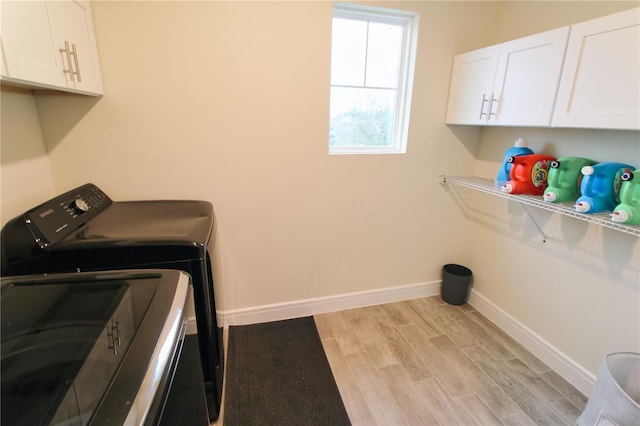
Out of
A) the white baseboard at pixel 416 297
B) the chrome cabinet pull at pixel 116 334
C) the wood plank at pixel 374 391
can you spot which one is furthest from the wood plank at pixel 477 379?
the chrome cabinet pull at pixel 116 334

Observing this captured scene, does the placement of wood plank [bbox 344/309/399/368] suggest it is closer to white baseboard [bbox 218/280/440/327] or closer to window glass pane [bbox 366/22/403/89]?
white baseboard [bbox 218/280/440/327]

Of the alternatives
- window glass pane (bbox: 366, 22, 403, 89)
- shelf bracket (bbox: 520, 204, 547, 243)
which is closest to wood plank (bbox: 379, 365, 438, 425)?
shelf bracket (bbox: 520, 204, 547, 243)

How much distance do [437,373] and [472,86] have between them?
1797 mm

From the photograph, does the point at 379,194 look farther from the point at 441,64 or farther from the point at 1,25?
the point at 1,25

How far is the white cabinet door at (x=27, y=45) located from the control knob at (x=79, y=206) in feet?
1.75

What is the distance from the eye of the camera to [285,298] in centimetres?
228

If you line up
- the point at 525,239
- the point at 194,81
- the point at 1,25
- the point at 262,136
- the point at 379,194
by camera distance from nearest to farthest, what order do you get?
1. the point at 1,25
2. the point at 194,81
3. the point at 262,136
4. the point at 525,239
5. the point at 379,194

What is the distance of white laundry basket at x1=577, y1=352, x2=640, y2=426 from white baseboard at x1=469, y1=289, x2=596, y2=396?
33 centimetres

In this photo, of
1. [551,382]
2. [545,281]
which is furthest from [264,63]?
[551,382]

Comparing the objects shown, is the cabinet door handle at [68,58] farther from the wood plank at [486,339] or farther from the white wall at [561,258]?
the wood plank at [486,339]

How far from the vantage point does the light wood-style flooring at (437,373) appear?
159cm

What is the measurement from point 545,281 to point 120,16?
2818 millimetres

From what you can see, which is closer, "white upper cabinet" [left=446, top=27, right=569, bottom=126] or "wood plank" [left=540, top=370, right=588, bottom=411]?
"white upper cabinet" [left=446, top=27, right=569, bottom=126]

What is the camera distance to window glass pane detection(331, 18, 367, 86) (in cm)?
202
